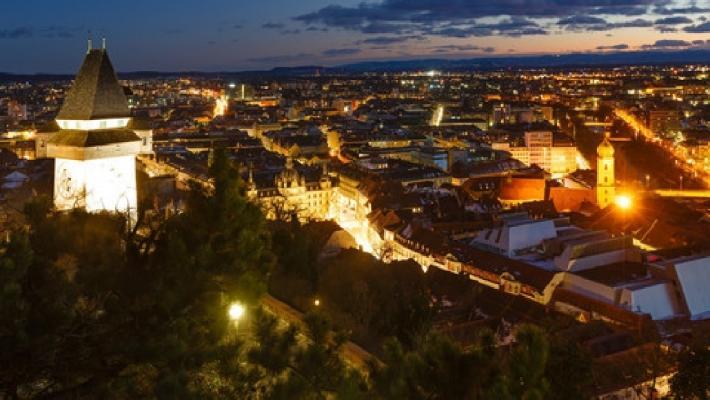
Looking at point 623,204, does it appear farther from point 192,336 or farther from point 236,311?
point 192,336

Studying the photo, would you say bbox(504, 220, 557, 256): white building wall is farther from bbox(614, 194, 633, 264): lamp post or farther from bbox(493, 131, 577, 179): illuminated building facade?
bbox(493, 131, 577, 179): illuminated building facade

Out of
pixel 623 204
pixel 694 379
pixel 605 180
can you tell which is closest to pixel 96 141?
pixel 694 379

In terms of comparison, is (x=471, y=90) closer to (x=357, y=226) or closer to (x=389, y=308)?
(x=357, y=226)

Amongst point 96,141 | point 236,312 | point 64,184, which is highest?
point 96,141

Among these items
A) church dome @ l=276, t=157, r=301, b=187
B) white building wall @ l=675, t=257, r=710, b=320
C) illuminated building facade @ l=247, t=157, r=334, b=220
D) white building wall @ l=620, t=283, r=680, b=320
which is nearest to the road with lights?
illuminated building facade @ l=247, t=157, r=334, b=220

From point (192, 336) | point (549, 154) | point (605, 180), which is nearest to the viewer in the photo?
point (192, 336)

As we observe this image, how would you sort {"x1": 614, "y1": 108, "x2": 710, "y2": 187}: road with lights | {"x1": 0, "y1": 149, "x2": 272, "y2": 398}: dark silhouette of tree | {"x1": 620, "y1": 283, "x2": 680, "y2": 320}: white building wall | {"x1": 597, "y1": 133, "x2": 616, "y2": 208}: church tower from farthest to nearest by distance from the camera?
{"x1": 614, "y1": 108, "x2": 710, "y2": 187}: road with lights < {"x1": 597, "y1": 133, "x2": 616, "y2": 208}: church tower < {"x1": 620, "y1": 283, "x2": 680, "y2": 320}: white building wall < {"x1": 0, "y1": 149, "x2": 272, "y2": 398}: dark silhouette of tree

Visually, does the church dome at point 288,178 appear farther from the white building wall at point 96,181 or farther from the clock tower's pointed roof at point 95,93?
the white building wall at point 96,181
